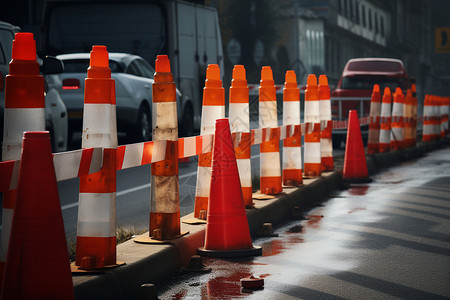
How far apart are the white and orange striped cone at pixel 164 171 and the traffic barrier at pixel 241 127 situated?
1.71 m

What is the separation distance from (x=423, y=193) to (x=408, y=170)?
3.50 metres

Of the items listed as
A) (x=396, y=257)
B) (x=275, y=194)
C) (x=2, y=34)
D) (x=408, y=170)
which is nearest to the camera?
(x=396, y=257)

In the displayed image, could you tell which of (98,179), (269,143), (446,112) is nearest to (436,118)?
(446,112)

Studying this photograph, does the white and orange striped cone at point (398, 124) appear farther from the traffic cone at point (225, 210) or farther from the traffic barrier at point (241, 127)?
the traffic cone at point (225, 210)

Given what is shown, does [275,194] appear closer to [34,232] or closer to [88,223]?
[88,223]

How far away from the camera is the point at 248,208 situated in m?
8.10

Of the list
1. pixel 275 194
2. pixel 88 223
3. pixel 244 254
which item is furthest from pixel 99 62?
pixel 275 194

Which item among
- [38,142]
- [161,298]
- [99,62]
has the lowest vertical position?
[161,298]

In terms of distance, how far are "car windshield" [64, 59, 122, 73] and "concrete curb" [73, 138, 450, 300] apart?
797 cm

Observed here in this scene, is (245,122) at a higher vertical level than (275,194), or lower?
higher

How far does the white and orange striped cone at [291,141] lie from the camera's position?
32.7ft

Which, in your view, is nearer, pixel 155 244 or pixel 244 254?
pixel 155 244

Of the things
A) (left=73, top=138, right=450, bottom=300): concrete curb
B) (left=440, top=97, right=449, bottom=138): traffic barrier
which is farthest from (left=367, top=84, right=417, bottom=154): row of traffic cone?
(left=73, top=138, right=450, bottom=300): concrete curb

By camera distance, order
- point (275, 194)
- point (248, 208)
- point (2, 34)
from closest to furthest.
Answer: point (248, 208), point (275, 194), point (2, 34)
